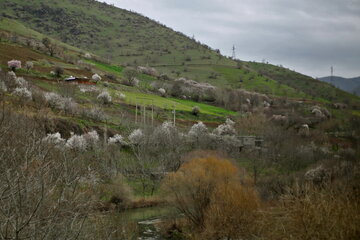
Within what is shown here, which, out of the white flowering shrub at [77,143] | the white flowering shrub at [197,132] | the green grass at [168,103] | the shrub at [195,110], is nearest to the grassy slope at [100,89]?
the green grass at [168,103]

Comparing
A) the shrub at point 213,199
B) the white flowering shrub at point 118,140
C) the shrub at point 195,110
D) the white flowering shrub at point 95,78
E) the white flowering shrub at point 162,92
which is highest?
the white flowering shrub at point 95,78

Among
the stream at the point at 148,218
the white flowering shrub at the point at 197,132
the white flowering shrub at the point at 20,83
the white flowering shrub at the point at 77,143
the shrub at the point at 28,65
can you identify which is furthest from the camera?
the shrub at the point at 28,65

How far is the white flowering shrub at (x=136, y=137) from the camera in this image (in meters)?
54.4

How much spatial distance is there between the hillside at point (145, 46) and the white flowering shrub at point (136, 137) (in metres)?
57.3

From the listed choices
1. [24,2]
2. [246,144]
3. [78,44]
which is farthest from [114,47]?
[246,144]

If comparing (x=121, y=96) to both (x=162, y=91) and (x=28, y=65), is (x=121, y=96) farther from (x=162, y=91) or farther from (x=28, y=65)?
(x=28, y=65)

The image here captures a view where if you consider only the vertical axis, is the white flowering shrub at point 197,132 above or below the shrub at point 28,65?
below

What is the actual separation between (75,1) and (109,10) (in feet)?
47.3

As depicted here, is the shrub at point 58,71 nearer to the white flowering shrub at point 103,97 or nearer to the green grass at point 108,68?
the white flowering shrub at point 103,97

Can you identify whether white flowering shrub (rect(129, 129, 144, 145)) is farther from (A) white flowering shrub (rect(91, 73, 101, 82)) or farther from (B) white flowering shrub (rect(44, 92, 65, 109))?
(A) white flowering shrub (rect(91, 73, 101, 82))

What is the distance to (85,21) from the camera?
14500cm

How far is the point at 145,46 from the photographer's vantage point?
5423 inches

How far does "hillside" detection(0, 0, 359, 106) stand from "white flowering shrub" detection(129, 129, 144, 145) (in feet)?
188

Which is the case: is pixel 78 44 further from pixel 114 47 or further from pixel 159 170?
pixel 159 170
